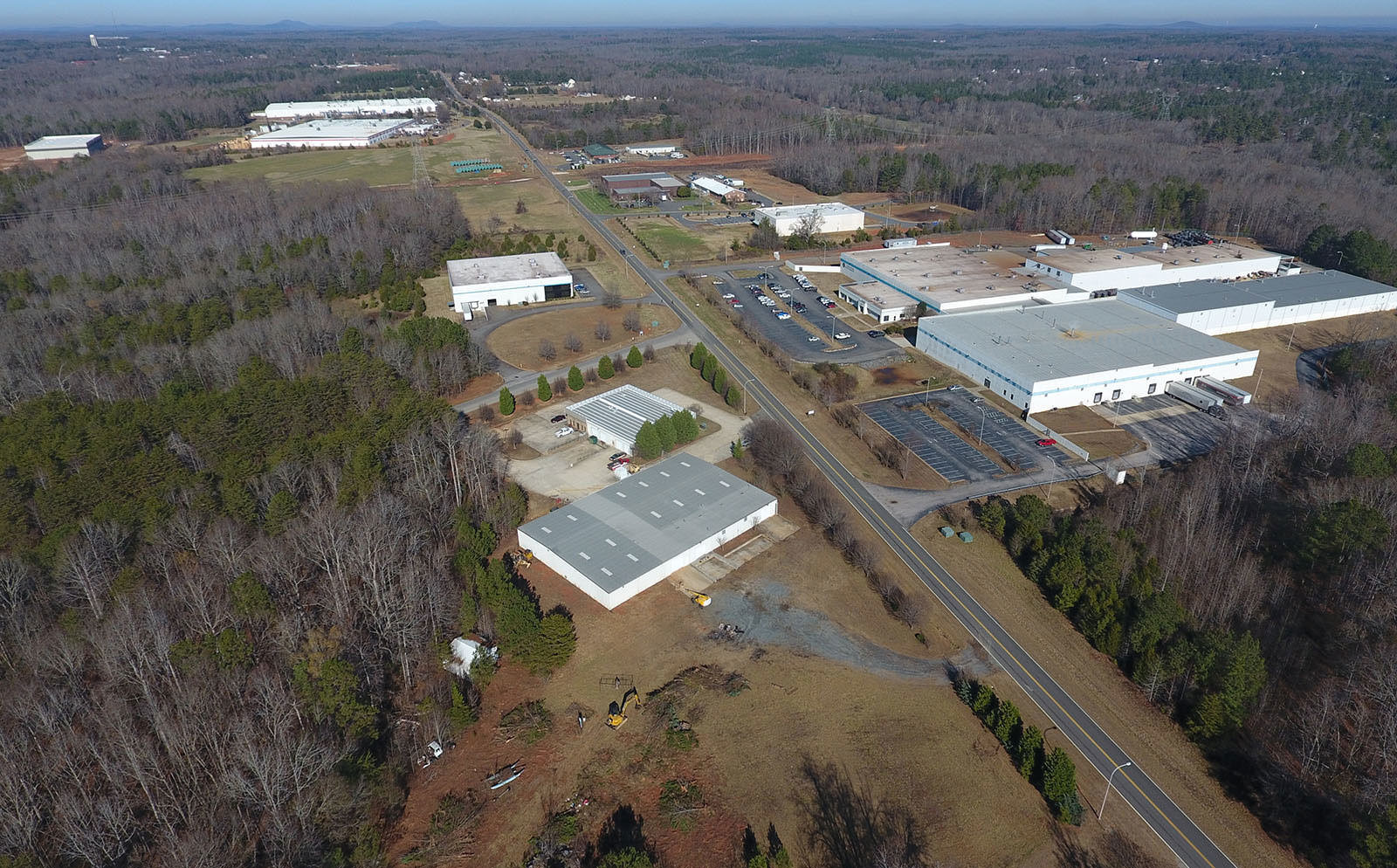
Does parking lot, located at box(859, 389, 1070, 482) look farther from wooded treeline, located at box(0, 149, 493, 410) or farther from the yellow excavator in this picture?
wooded treeline, located at box(0, 149, 493, 410)

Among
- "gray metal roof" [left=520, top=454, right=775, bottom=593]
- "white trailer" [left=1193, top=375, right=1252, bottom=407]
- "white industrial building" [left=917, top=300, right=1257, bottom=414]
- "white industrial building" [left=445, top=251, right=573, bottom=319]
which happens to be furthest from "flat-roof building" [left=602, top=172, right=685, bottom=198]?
"white trailer" [left=1193, top=375, right=1252, bottom=407]

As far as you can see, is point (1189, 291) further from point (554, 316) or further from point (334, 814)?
point (334, 814)

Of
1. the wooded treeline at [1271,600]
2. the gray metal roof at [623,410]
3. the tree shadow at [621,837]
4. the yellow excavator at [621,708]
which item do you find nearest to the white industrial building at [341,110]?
the gray metal roof at [623,410]

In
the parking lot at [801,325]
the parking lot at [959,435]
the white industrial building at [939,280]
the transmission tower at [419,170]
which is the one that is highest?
the transmission tower at [419,170]

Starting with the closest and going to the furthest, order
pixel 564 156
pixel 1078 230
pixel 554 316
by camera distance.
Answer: pixel 554 316
pixel 1078 230
pixel 564 156

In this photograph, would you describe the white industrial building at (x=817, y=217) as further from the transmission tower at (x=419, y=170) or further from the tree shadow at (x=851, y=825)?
the tree shadow at (x=851, y=825)

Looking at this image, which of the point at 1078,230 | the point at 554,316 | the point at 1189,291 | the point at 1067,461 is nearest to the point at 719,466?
the point at 1067,461
